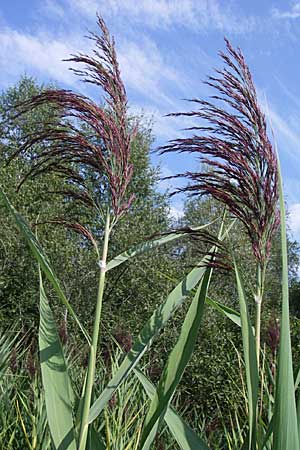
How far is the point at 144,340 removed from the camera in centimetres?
128

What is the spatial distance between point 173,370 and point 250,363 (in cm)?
19

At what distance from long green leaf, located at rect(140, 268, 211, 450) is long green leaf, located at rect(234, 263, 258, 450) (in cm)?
14

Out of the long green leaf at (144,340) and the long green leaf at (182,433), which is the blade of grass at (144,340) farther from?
the long green leaf at (182,433)

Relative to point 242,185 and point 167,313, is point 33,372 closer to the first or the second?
point 167,313

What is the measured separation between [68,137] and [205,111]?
0.32 m

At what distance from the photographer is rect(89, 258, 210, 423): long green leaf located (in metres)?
1.25

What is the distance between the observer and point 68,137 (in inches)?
53.8

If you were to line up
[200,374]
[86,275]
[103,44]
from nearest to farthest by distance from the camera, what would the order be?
1. [103,44]
2. [200,374]
3. [86,275]

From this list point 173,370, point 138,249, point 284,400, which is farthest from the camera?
point 138,249

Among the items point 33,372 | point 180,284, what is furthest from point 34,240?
point 33,372

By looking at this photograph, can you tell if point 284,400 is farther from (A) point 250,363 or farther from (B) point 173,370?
(B) point 173,370

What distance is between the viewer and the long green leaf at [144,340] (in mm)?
1251

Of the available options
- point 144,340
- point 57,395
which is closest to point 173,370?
point 144,340

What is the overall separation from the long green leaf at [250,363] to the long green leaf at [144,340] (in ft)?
0.46
